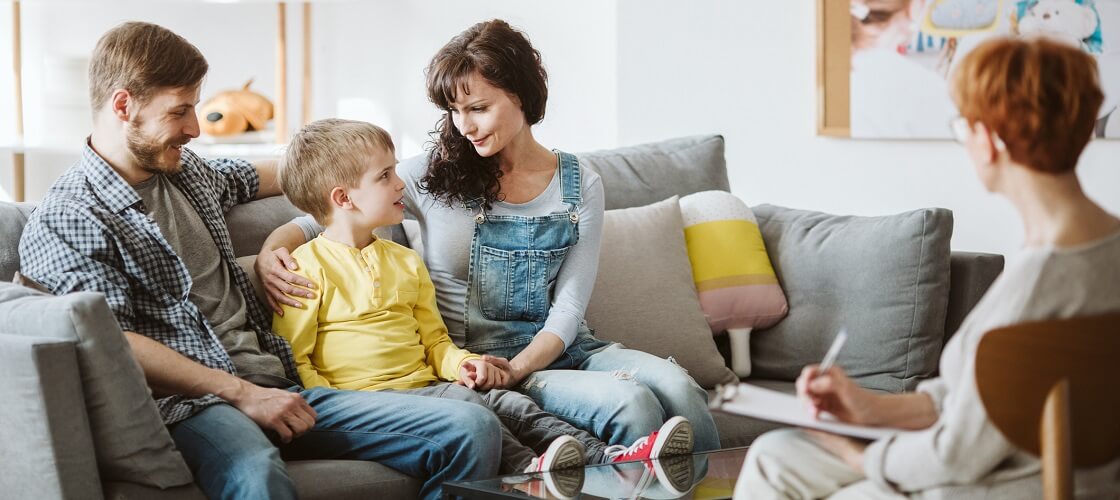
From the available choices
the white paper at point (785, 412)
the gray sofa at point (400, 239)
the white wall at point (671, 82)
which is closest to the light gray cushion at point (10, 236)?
the gray sofa at point (400, 239)

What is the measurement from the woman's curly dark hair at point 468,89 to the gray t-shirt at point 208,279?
423mm

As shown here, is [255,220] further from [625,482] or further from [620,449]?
[625,482]

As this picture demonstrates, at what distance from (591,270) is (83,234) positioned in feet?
2.99

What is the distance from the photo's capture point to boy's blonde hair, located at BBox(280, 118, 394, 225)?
2.05 metres

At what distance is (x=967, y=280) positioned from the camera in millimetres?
2473

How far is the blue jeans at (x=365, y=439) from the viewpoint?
1.69 meters

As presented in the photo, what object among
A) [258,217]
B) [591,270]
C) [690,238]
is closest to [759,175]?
[690,238]

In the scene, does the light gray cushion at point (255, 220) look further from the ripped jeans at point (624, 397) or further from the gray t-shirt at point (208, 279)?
the ripped jeans at point (624, 397)

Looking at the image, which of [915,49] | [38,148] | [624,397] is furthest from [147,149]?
[915,49]

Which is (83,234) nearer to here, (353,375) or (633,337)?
(353,375)

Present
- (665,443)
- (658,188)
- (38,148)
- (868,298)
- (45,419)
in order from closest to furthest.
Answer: (45,419)
(665,443)
(868,298)
(658,188)
(38,148)

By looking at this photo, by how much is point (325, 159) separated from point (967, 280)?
4.46ft

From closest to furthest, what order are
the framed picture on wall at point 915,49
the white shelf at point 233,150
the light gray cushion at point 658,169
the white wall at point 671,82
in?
1. the light gray cushion at point 658,169
2. the framed picture on wall at point 915,49
3. the white wall at point 671,82
4. the white shelf at point 233,150

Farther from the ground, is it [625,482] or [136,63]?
[136,63]
